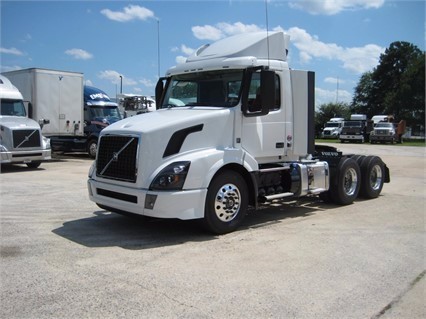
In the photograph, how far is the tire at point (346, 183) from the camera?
924cm

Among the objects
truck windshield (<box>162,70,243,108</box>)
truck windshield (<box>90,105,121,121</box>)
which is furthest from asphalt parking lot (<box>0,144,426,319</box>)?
truck windshield (<box>90,105,121,121</box>)

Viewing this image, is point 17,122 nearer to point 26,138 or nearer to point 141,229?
point 26,138

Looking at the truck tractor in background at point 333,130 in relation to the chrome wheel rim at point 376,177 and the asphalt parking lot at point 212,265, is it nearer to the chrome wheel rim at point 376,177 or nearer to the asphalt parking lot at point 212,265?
the chrome wheel rim at point 376,177

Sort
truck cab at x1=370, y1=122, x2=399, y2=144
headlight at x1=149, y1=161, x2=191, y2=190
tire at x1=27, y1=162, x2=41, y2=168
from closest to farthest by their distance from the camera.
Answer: headlight at x1=149, y1=161, x2=191, y2=190, tire at x1=27, y1=162, x2=41, y2=168, truck cab at x1=370, y1=122, x2=399, y2=144

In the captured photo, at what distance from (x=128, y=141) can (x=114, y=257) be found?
→ 1.73m

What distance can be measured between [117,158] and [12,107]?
441 inches

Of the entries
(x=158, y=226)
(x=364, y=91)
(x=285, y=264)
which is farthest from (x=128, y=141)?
(x=364, y=91)

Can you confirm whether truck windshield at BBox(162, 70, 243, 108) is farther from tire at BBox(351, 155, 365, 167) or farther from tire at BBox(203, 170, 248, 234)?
tire at BBox(351, 155, 365, 167)

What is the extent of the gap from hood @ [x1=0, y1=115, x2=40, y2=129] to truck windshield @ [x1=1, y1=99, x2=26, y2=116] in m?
0.22

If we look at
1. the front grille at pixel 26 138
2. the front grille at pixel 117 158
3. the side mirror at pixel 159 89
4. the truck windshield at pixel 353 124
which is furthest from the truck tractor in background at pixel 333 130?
the front grille at pixel 117 158

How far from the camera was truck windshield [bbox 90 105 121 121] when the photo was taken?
2173 cm

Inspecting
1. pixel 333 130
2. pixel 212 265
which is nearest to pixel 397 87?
pixel 333 130

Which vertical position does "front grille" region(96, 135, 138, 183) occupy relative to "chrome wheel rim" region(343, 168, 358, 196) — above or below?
above

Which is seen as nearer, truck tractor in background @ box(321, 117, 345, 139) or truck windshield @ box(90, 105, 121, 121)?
truck windshield @ box(90, 105, 121, 121)
